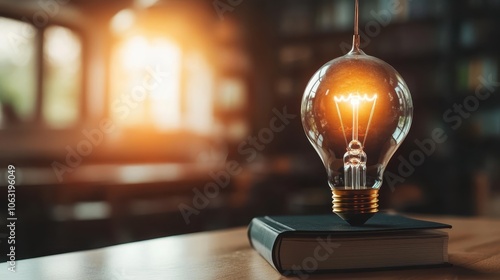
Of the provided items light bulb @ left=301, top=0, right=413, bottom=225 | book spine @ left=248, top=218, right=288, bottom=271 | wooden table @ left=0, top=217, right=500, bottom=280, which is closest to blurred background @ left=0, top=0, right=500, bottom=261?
wooden table @ left=0, top=217, right=500, bottom=280

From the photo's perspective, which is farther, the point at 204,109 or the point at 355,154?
the point at 204,109

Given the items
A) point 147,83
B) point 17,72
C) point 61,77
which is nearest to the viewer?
point 17,72

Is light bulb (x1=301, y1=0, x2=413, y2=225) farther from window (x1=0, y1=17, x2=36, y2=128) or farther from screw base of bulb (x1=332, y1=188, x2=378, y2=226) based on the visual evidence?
window (x1=0, y1=17, x2=36, y2=128)

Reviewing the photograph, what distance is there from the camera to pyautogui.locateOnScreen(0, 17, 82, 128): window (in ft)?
16.5

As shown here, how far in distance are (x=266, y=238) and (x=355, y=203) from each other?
0.12 metres

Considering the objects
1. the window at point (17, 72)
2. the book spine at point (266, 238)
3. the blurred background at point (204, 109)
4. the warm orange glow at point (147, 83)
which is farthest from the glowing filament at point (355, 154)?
the warm orange glow at point (147, 83)

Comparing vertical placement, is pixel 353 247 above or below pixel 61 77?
below

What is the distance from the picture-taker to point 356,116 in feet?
2.77

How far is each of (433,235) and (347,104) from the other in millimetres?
205

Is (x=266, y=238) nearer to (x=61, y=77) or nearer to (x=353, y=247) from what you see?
(x=353, y=247)

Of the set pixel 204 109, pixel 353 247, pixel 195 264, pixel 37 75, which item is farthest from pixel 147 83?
pixel 353 247

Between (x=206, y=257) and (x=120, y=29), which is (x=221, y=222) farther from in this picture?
(x=206, y=257)

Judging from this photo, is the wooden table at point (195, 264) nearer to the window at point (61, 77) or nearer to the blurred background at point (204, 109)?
the blurred background at point (204, 109)

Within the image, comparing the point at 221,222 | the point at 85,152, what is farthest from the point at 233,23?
the point at 221,222
